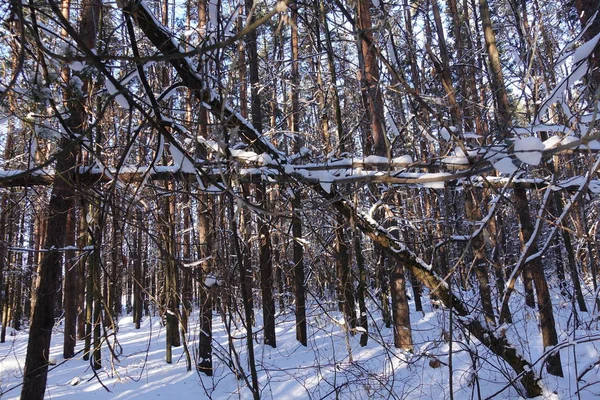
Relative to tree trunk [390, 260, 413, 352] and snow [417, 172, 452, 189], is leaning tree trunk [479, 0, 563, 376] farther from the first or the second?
snow [417, 172, 452, 189]

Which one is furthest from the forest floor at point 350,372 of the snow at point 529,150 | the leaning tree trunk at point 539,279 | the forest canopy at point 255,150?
the snow at point 529,150


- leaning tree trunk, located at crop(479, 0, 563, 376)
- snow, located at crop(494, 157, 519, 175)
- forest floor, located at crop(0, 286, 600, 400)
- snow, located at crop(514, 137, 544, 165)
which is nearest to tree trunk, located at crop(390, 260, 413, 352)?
forest floor, located at crop(0, 286, 600, 400)

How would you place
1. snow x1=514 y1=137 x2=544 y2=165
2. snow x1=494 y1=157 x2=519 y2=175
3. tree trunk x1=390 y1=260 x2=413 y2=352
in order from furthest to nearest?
tree trunk x1=390 y1=260 x2=413 y2=352
snow x1=494 y1=157 x2=519 y2=175
snow x1=514 y1=137 x2=544 y2=165

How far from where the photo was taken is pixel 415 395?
5164mm

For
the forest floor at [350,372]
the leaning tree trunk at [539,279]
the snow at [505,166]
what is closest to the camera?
the snow at [505,166]

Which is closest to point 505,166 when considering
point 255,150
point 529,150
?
point 529,150

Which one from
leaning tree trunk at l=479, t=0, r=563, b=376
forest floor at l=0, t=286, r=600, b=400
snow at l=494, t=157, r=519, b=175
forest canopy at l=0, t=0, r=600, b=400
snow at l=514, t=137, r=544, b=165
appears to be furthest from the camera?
leaning tree trunk at l=479, t=0, r=563, b=376

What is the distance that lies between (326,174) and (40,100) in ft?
4.28

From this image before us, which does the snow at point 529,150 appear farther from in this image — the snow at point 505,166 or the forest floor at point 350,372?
the forest floor at point 350,372

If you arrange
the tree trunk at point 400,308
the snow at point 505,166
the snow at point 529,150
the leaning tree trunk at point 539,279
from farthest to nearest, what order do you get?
the tree trunk at point 400,308 → the leaning tree trunk at point 539,279 → the snow at point 505,166 → the snow at point 529,150

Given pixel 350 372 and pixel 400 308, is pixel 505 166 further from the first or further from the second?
pixel 400 308

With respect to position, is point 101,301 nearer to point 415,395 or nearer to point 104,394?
point 415,395

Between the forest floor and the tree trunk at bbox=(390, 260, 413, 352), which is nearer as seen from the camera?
the forest floor

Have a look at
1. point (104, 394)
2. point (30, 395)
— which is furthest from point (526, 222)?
point (104, 394)
